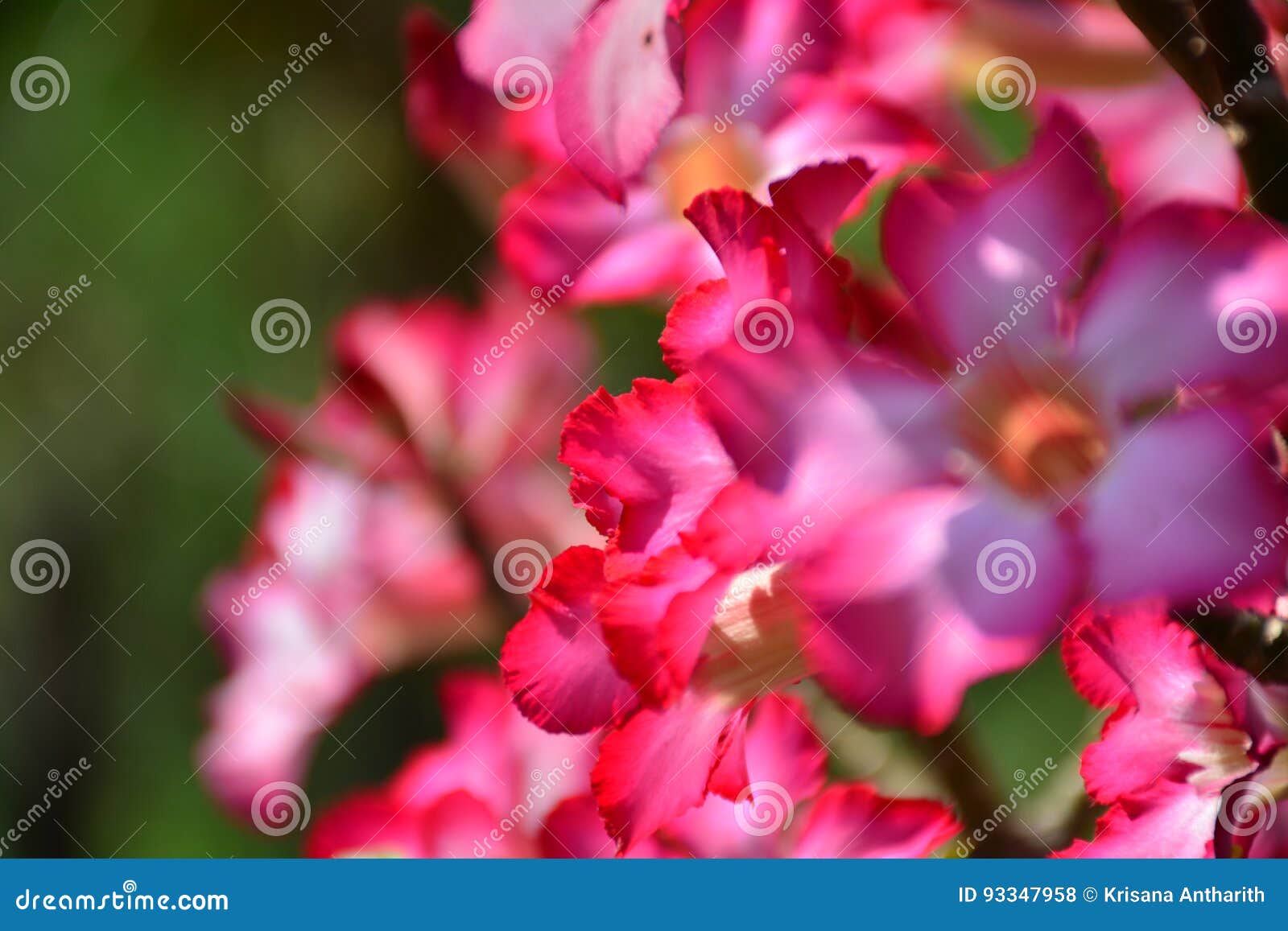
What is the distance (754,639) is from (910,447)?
57mm

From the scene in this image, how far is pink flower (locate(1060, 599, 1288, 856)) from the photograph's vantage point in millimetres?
287

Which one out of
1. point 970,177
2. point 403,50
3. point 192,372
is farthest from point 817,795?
point 192,372

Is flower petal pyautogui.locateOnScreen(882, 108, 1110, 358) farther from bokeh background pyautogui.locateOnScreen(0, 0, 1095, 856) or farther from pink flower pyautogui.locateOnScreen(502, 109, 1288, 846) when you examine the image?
bokeh background pyautogui.locateOnScreen(0, 0, 1095, 856)

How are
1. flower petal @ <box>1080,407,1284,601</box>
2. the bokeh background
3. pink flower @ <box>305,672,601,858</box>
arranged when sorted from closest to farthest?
flower petal @ <box>1080,407,1284,601</box>, pink flower @ <box>305,672,601,858</box>, the bokeh background

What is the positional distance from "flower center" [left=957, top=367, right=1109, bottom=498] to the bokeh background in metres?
0.33

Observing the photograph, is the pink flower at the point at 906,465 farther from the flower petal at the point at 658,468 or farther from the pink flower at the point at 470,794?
the pink flower at the point at 470,794

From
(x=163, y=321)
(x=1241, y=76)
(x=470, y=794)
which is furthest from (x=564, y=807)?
(x=163, y=321)

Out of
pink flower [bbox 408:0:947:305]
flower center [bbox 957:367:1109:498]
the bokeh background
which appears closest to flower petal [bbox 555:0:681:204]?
pink flower [bbox 408:0:947:305]

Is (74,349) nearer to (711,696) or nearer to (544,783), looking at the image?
(544,783)

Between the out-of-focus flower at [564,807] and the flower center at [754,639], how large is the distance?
19mm

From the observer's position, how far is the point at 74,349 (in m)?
0.74

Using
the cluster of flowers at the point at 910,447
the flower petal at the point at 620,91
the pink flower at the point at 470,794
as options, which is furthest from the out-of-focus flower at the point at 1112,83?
the pink flower at the point at 470,794

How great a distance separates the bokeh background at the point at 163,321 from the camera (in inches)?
24.5

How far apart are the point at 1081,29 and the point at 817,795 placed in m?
0.23
